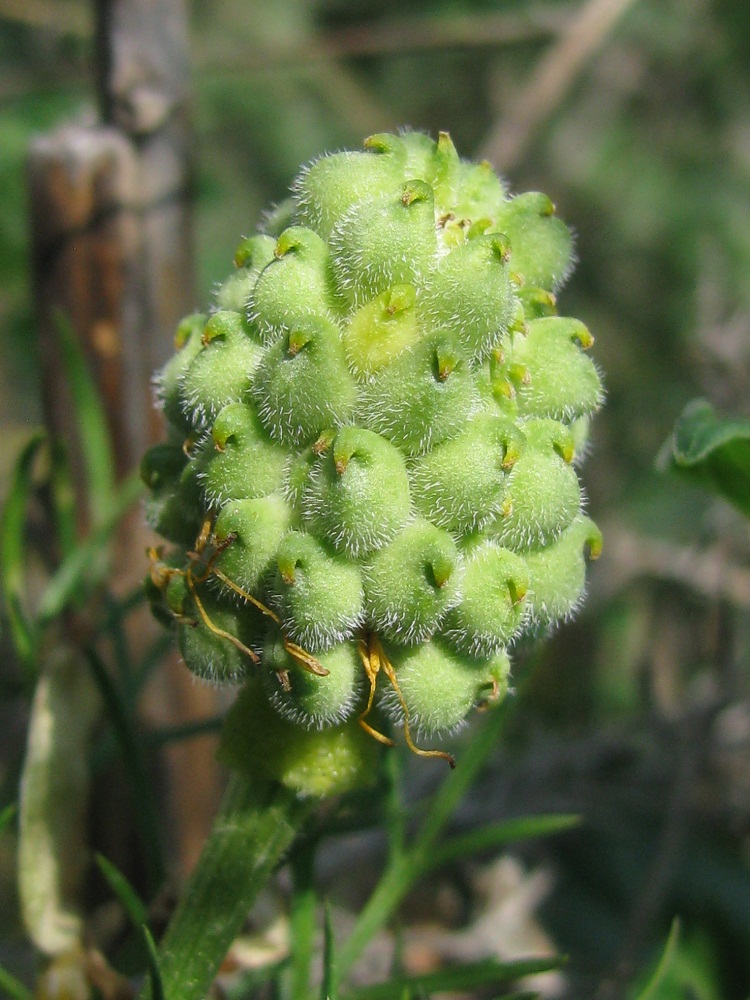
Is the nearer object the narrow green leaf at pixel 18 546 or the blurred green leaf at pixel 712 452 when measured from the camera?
the blurred green leaf at pixel 712 452

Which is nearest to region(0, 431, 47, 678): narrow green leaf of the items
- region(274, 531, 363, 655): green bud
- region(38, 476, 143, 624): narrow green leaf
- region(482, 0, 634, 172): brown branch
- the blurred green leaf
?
region(38, 476, 143, 624): narrow green leaf

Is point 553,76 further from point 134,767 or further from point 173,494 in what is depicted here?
point 134,767

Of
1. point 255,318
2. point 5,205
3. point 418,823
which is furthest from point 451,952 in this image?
point 5,205

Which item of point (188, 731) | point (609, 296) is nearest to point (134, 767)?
point (188, 731)

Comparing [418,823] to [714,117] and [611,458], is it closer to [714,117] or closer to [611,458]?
[611,458]

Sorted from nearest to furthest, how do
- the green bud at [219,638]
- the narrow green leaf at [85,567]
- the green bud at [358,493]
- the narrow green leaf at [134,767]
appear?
the green bud at [358,493] → the green bud at [219,638] → the narrow green leaf at [134,767] → the narrow green leaf at [85,567]

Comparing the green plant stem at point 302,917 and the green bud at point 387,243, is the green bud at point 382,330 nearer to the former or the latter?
the green bud at point 387,243

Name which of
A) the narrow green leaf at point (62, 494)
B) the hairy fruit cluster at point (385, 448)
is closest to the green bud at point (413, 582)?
the hairy fruit cluster at point (385, 448)
